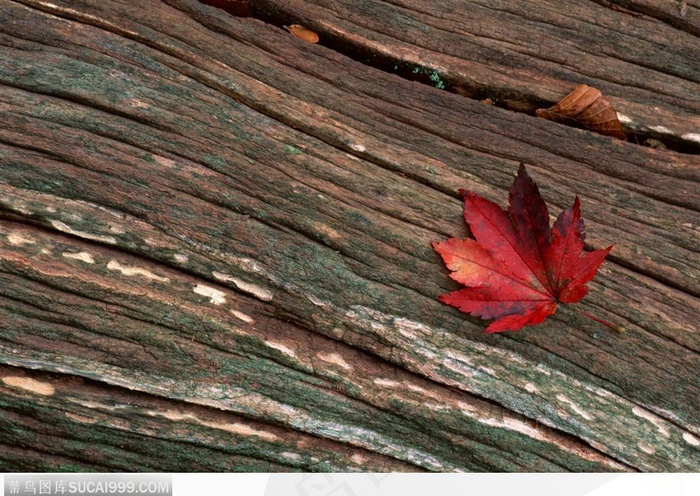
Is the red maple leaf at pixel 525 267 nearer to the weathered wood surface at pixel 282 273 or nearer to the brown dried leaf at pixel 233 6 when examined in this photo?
the weathered wood surface at pixel 282 273

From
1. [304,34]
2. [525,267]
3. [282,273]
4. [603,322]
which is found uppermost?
[304,34]

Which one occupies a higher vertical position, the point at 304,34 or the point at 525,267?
the point at 304,34

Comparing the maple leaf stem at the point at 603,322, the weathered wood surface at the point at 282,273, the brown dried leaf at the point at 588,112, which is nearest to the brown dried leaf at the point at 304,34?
the weathered wood surface at the point at 282,273

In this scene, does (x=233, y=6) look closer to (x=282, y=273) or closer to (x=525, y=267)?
(x=282, y=273)

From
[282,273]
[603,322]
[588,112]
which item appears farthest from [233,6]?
[603,322]

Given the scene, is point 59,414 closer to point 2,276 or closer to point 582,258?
point 2,276

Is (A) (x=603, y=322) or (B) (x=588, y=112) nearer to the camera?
(A) (x=603, y=322)
